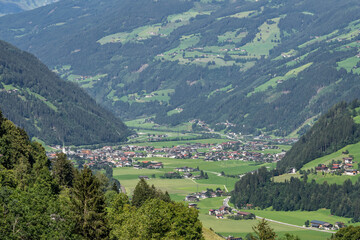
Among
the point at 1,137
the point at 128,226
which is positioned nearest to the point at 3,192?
the point at 128,226

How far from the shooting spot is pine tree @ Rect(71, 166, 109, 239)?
7281 cm

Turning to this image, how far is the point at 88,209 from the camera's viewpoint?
73.5 metres

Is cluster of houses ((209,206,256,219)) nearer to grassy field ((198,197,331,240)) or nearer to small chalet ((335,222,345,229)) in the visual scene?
grassy field ((198,197,331,240))

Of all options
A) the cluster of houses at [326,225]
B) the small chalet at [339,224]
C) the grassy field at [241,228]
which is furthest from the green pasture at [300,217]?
the grassy field at [241,228]

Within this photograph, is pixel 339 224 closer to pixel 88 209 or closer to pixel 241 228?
pixel 241 228

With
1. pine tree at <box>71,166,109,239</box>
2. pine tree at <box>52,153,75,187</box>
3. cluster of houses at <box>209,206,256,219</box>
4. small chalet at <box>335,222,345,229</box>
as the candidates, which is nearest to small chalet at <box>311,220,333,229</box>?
small chalet at <box>335,222,345,229</box>

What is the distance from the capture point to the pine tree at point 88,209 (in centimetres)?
7281

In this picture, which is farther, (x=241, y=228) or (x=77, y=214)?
(x=241, y=228)

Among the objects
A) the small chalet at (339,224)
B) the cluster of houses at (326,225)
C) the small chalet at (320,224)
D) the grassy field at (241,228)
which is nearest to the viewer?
the grassy field at (241,228)

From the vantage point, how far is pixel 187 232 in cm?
9225

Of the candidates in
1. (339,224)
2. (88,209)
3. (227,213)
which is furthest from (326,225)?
(88,209)

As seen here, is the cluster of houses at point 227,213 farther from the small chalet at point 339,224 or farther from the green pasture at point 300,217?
the small chalet at point 339,224

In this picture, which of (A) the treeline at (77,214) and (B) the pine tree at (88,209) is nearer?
(A) the treeline at (77,214)

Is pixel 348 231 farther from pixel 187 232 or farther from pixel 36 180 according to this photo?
pixel 36 180
